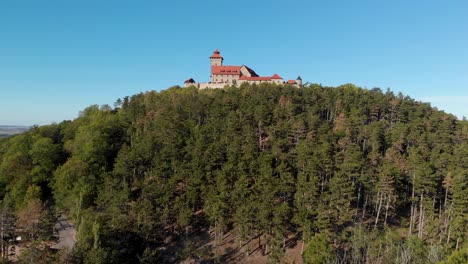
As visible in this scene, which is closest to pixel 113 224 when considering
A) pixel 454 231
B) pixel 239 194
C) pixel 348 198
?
pixel 239 194

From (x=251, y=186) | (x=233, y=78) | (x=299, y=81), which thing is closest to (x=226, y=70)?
(x=233, y=78)

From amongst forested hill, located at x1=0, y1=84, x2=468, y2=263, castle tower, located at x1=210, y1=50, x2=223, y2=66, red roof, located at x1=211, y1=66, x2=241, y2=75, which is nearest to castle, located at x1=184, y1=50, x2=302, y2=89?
red roof, located at x1=211, y1=66, x2=241, y2=75

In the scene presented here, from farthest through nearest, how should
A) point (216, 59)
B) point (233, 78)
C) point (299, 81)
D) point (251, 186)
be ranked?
point (216, 59) → point (233, 78) → point (299, 81) → point (251, 186)

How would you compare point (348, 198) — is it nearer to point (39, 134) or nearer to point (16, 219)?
point (16, 219)

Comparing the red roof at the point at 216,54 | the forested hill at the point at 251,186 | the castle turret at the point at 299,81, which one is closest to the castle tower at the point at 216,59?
the red roof at the point at 216,54

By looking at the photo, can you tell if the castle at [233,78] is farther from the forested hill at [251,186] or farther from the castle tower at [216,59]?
the forested hill at [251,186]

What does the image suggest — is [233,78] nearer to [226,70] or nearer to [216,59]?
[226,70]
